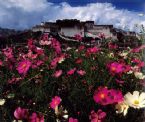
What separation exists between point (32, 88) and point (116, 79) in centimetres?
63

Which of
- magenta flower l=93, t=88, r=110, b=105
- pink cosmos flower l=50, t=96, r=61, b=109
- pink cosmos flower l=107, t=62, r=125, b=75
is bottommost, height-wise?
pink cosmos flower l=50, t=96, r=61, b=109

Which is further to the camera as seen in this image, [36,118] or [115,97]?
[36,118]

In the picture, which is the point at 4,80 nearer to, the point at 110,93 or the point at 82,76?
the point at 82,76

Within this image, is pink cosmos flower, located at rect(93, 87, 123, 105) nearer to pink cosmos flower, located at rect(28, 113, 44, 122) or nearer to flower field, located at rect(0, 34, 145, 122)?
flower field, located at rect(0, 34, 145, 122)

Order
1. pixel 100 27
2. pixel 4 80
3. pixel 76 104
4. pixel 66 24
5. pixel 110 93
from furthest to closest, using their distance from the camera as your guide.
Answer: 1. pixel 100 27
2. pixel 66 24
3. pixel 4 80
4. pixel 76 104
5. pixel 110 93

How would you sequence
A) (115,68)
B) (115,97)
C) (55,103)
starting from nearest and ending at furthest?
(115,97) → (55,103) → (115,68)

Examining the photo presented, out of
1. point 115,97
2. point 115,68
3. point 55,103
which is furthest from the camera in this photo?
point 115,68

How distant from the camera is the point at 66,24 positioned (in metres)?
40.7

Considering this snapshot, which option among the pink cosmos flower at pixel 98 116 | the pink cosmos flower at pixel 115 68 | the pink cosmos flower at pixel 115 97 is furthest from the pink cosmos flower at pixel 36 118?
the pink cosmos flower at pixel 115 68

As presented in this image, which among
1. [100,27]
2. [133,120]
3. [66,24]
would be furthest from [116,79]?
[100,27]

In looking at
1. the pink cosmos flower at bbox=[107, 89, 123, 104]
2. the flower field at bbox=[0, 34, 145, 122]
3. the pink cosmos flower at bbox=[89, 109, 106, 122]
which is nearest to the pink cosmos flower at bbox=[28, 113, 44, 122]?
the flower field at bbox=[0, 34, 145, 122]

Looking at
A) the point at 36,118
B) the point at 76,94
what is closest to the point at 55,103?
the point at 36,118

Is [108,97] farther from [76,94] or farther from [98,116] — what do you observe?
[76,94]

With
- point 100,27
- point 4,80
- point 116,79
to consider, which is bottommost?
point 100,27
